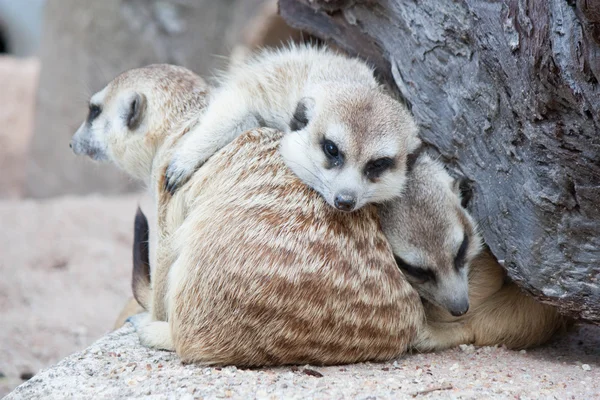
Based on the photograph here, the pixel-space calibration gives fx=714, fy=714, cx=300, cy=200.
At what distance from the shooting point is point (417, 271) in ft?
8.98

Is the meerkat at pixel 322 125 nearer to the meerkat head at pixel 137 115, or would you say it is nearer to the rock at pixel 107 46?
the meerkat head at pixel 137 115

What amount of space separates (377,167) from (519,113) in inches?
23.5

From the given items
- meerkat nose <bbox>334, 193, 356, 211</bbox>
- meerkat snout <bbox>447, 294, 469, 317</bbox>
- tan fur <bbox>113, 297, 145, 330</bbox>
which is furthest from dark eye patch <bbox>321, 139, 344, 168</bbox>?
tan fur <bbox>113, 297, 145, 330</bbox>

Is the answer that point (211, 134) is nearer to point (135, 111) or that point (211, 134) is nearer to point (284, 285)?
point (135, 111)

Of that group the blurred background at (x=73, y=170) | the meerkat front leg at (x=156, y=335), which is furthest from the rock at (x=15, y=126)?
the meerkat front leg at (x=156, y=335)

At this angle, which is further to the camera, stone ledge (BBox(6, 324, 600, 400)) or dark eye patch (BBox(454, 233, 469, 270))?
dark eye patch (BBox(454, 233, 469, 270))

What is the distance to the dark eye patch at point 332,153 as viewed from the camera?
2.71 m

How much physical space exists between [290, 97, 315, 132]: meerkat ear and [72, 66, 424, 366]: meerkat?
0.14 metres

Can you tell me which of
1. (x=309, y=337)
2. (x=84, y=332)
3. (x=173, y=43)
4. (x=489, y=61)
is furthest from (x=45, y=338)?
(x=173, y=43)

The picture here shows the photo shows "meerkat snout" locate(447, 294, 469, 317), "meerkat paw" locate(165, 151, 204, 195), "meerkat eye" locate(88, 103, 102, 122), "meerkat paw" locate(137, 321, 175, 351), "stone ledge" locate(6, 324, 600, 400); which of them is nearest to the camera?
"stone ledge" locate(6, 324, 600, 400)

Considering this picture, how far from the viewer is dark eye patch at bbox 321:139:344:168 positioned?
107 inches

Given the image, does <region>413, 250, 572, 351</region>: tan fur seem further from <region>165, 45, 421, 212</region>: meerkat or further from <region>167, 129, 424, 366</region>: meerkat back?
<region>165, 45, 421, 212</region>: meerkat

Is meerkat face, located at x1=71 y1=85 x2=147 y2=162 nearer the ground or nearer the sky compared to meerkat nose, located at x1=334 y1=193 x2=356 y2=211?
nearer the ground

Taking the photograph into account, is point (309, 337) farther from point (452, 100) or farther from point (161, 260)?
point (452, 100)
